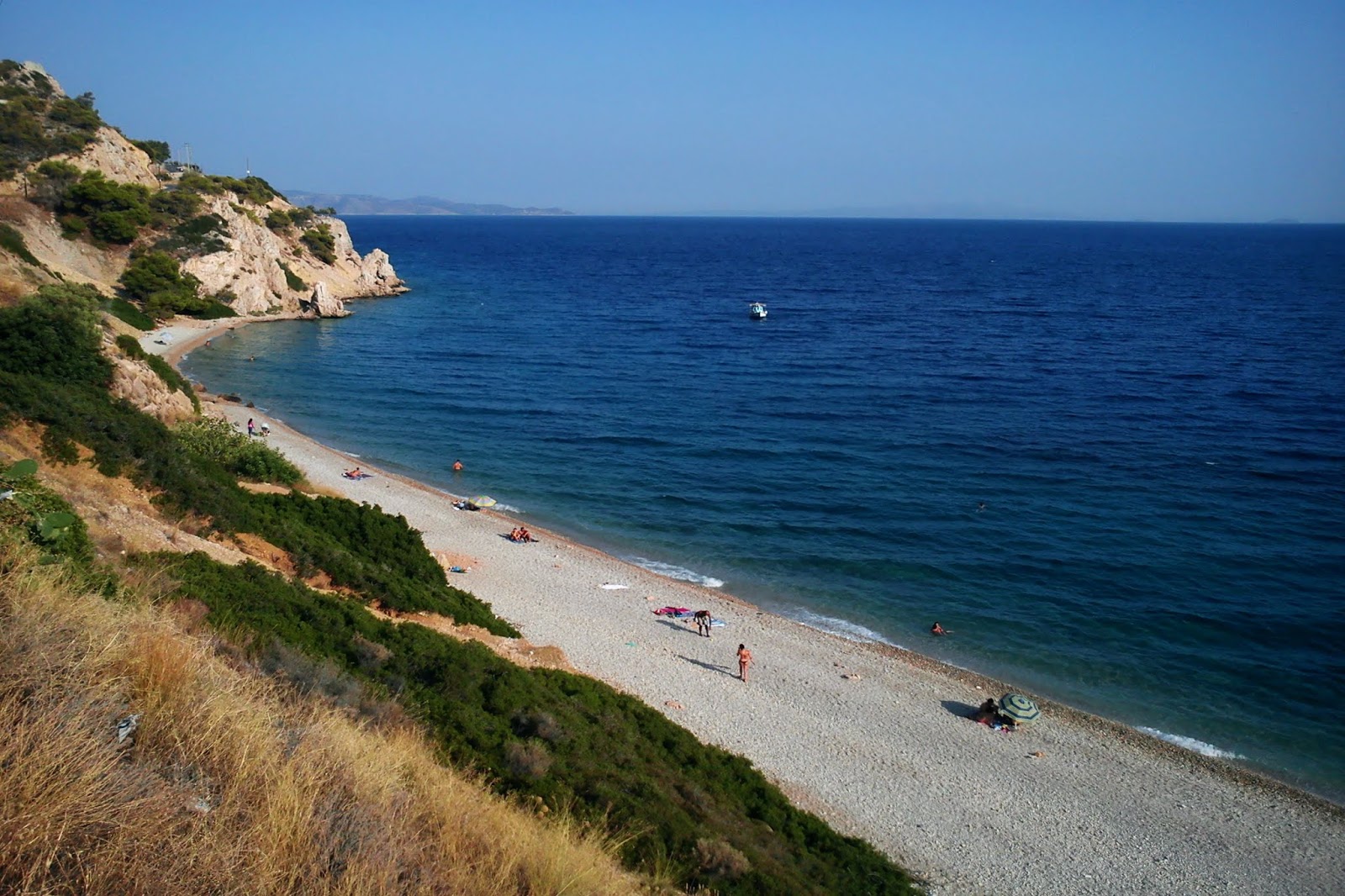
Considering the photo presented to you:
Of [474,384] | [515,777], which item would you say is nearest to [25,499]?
[515,777]

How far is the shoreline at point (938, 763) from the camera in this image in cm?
1588

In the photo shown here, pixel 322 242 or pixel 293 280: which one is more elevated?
pixel 322 242

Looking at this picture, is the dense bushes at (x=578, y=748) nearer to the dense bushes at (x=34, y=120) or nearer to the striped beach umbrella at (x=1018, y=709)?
the striped beach umbrella at (x=1018, y=709)

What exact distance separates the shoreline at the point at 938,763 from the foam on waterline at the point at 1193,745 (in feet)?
0.76

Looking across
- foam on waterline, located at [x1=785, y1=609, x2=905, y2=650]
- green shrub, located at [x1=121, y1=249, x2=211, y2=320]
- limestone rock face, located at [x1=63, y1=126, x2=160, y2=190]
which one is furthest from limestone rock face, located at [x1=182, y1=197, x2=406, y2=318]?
foam on waterline, located at [x1=785, y1=609, x2=905, y2=650]

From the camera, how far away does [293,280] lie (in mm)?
78125

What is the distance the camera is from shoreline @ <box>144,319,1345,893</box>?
15.9 metres

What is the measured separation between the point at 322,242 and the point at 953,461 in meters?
70.8

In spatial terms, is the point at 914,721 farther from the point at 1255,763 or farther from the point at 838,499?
the point at 838,499

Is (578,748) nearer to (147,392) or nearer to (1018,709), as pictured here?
(1018,709)

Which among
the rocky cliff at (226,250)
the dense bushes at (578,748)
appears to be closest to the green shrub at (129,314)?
the rocky cliff at (226,250)

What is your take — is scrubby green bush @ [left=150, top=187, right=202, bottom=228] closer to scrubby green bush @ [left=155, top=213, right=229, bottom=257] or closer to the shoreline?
scrubby green bush @ [left=155, top=213, right=229, bottom=257]

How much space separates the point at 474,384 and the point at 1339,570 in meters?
42.3

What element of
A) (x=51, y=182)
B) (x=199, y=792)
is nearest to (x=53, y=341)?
(x=199, y=792)
